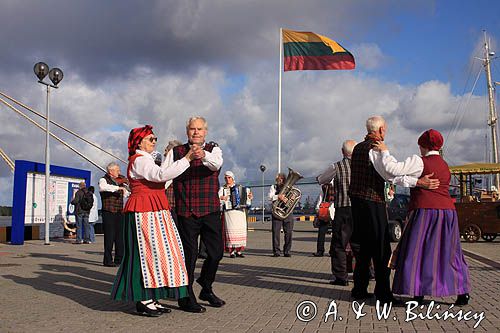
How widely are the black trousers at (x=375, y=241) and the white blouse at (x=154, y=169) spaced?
1.99 meters

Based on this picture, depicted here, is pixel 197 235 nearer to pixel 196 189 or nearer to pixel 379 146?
pixel 196 189

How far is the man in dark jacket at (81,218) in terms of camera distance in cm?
1661

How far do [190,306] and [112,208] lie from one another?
208 inches

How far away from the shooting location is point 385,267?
5.96 metres

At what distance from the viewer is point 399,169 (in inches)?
220

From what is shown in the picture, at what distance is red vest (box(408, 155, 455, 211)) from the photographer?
5.73 m

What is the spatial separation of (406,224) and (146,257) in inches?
102

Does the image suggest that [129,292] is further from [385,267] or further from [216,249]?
[385,267]

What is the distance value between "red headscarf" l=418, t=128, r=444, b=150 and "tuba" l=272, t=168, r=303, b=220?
212 inches

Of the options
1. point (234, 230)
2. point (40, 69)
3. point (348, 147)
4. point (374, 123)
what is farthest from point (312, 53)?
point (374, 123)

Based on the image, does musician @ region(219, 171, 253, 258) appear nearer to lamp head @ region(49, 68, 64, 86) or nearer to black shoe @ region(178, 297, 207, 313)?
black shoe @ region(178, 297, 207, 313)

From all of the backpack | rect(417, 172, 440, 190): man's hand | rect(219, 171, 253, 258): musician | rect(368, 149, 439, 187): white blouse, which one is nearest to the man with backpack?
the backpack

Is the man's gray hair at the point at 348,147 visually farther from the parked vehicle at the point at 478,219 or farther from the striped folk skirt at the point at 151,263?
the parked vehicle at the point at 478,219

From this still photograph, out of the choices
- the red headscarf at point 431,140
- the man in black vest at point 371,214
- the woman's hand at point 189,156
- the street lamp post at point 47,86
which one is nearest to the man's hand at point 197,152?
the woman's hand at point 189,156
